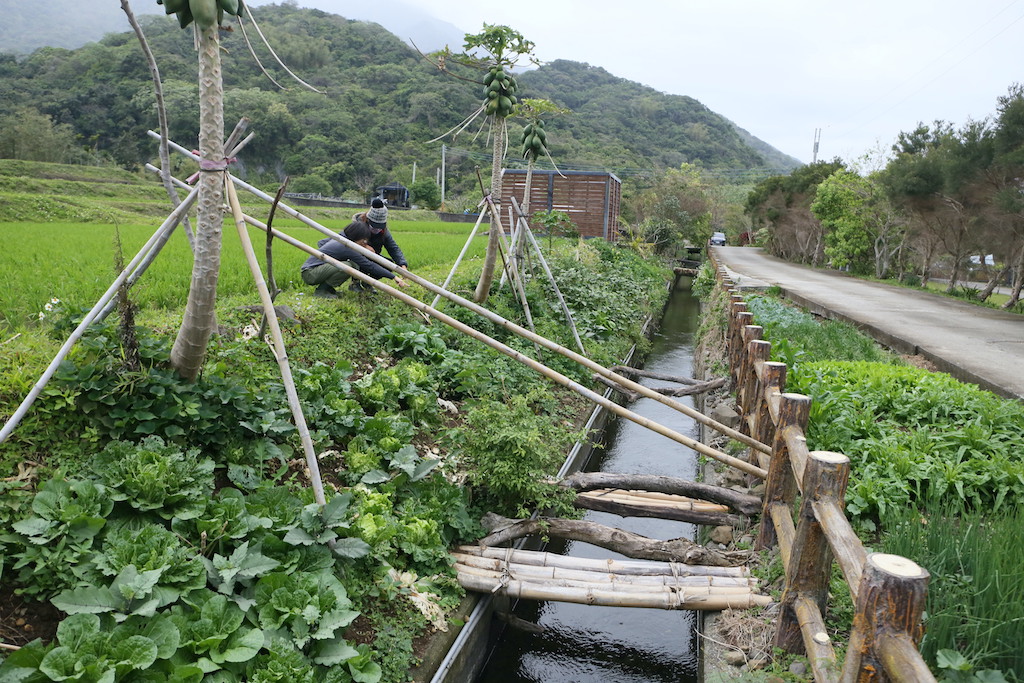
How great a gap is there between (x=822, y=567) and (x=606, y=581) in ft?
4.47

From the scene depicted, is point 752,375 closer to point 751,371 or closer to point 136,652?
point 751,371

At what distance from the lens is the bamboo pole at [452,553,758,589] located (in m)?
4.03

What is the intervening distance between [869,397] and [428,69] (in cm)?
5601

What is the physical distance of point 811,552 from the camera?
125 inches

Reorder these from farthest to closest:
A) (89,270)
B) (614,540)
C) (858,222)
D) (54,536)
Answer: (858,222) < (89,270) < (614,540) < (54,536)

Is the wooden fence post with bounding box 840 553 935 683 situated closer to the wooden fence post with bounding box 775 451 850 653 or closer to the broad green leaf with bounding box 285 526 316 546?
the wooden fence post with bounding box 775 451 850 653

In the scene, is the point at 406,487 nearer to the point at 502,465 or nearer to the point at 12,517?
the point at 502,465

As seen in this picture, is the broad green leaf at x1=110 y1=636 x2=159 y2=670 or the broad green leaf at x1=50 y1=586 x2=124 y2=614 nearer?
the broad green leaf at x1=110 y1=636 x2=159 y2=670

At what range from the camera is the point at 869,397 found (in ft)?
17.8

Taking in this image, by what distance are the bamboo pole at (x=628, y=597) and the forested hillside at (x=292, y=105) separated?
29.9 m

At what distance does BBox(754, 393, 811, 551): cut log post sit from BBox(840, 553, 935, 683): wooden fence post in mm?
1747

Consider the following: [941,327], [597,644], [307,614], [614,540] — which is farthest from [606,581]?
[941,327]

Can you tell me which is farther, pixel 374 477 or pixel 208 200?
pixel 374 477

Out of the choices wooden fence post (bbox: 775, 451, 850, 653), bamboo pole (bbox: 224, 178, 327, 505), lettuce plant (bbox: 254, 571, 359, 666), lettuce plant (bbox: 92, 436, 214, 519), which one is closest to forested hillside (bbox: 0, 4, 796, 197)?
bamboo pole (bbox: 224, 178, 327, 505)
